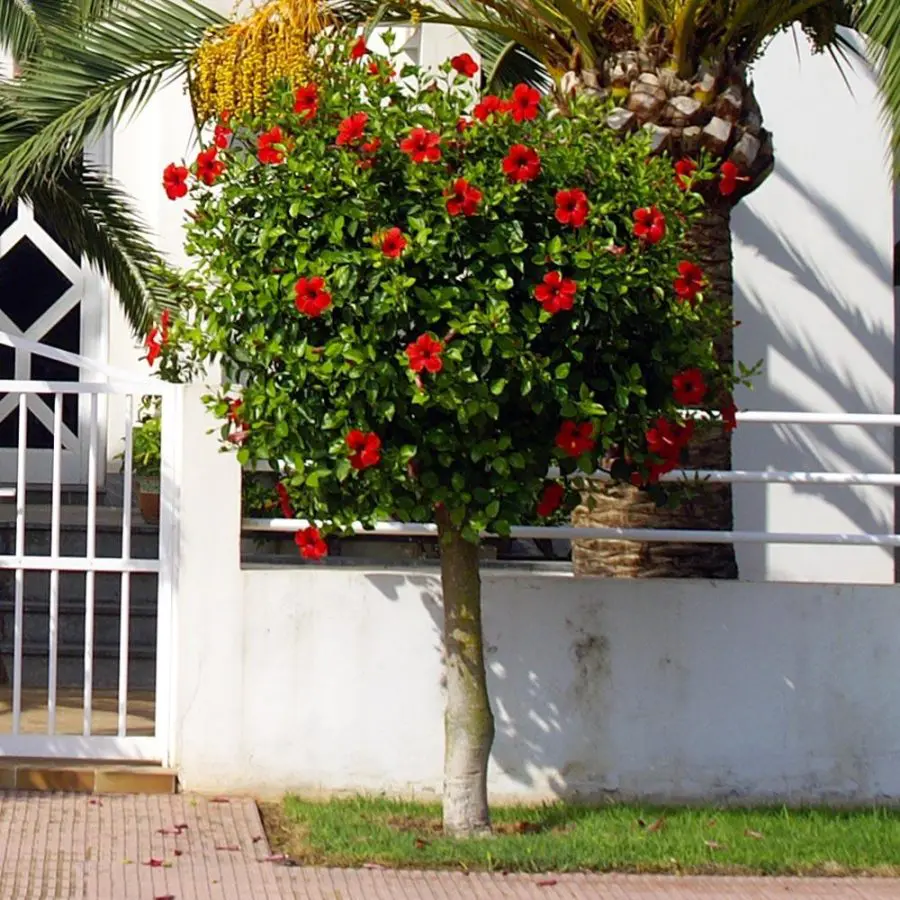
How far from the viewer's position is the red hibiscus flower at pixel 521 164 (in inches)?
219

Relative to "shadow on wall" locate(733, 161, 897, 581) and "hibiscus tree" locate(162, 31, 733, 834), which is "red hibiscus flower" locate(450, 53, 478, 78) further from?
"shadow on wall" locate(733, 161, 897, 581)

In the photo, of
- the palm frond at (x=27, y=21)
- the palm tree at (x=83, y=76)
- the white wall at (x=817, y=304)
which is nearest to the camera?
the palm tree at (x=83, y=76)

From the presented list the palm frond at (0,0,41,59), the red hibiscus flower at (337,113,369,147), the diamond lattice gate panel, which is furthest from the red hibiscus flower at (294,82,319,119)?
the diamond lattice gate panel

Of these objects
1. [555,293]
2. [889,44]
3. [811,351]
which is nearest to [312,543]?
[555,293]

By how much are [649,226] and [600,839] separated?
2235 millimetres

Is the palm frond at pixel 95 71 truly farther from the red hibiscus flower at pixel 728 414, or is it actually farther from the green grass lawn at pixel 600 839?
the green grass lawn at pixel 600 839

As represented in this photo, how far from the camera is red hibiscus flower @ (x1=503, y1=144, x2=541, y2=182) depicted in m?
5.57

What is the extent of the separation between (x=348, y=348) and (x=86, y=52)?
260 cm

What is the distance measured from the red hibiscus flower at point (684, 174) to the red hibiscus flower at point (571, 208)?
525mm

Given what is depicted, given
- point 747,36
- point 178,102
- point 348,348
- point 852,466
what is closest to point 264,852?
point 348,348

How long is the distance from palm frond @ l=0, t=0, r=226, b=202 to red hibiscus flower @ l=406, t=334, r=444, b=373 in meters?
2.50

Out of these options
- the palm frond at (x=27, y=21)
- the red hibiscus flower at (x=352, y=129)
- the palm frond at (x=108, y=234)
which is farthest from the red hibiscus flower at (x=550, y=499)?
the palm frond at (x=27, y=21)

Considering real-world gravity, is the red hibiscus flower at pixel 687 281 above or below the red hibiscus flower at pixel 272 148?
below

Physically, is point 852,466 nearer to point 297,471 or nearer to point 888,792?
point 888,792
